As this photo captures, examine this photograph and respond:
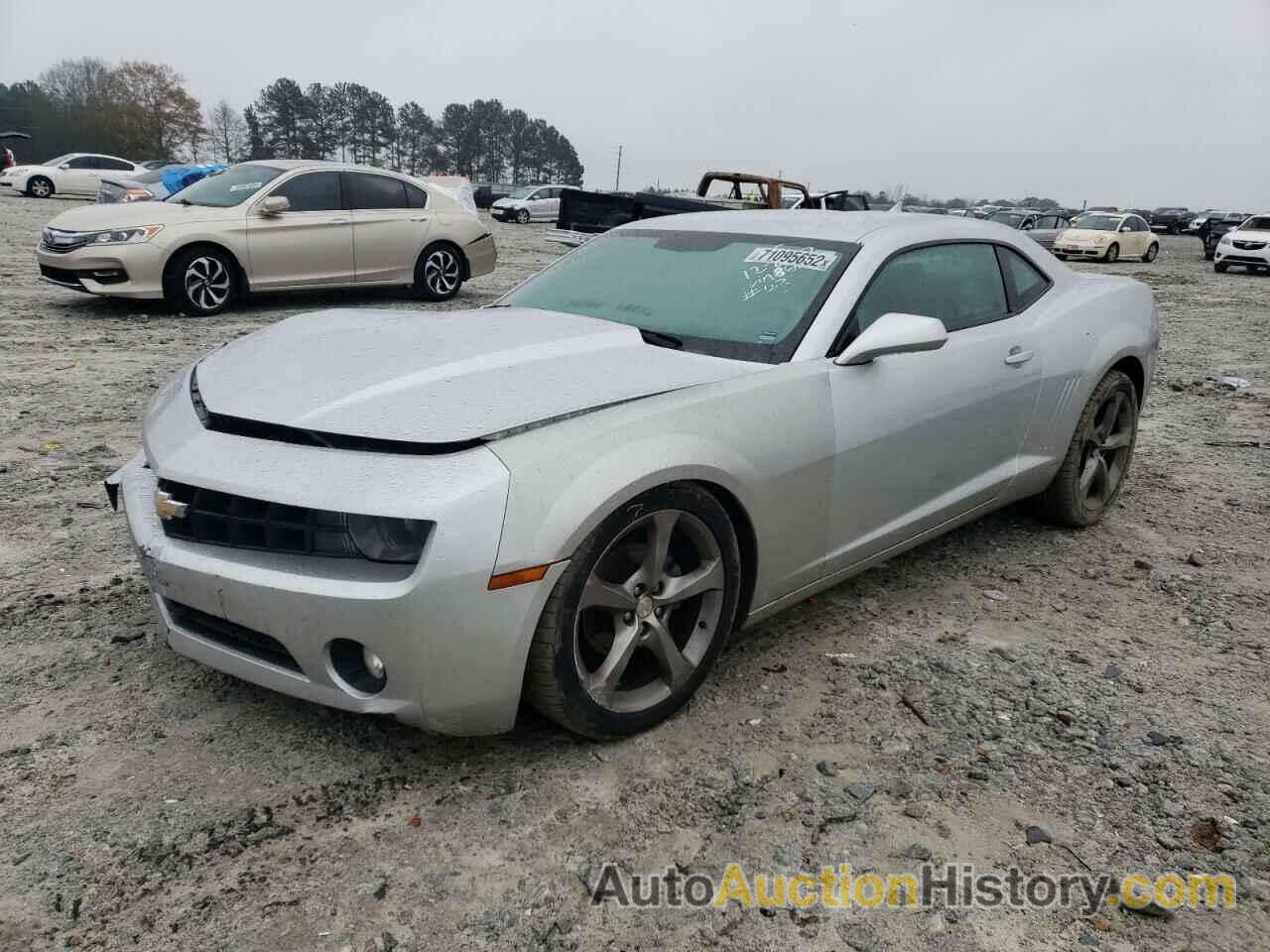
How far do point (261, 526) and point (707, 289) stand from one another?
1.65m

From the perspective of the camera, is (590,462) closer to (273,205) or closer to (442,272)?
(273,205)

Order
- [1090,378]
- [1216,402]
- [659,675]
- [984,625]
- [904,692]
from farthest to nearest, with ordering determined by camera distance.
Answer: [1216,402] → [1090,378] → [984,625] → [904,692] → [659,675]

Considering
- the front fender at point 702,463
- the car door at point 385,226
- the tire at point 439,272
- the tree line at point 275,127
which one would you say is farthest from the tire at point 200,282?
the tree line at point 275,127

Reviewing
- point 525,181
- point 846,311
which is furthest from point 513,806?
point 525,181

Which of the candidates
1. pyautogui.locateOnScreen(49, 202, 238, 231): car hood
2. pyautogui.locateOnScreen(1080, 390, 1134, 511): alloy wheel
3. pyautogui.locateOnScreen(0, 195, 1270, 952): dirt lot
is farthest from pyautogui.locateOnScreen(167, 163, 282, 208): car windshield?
pyautogui.locateOnScreen(1080, 390, 1134, 511): alloy wheel

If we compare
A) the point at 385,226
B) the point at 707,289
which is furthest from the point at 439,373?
the point at 385,226

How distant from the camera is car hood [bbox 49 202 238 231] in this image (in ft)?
Answer: 27.0

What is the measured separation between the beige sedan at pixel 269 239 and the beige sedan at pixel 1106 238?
59.5 feet

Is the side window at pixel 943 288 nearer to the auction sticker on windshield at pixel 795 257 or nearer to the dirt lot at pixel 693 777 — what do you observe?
the auction sticker on windshield at pixel 795 257

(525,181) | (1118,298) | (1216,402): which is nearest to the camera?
(1118,298)

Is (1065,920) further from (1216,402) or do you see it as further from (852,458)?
(1216,402)

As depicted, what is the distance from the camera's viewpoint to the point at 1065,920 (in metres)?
1.98

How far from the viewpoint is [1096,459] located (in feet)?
13.6

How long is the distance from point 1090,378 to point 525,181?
99636 mm
